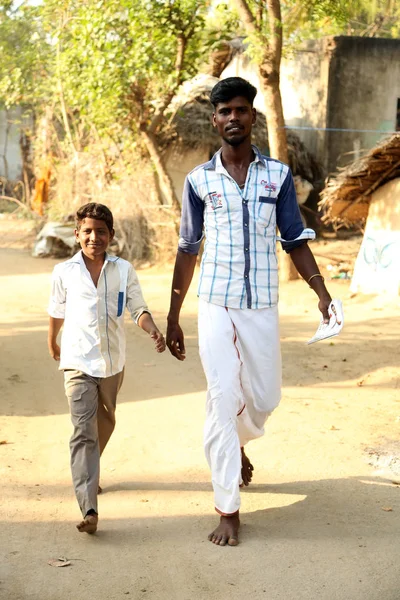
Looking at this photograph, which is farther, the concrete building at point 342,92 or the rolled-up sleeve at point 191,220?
the concrete building at point 342,92

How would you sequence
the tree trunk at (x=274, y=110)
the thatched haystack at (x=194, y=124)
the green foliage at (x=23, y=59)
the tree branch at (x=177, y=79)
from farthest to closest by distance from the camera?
the green foliage at (x=23, y=59) < the thatched haystack at (x=194, y=124) < the tree branch at (x=177, y=79) < the tree trunk at (x=274, y=110)

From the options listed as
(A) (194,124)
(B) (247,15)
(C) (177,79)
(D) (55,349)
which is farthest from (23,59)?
(D) (55,349)

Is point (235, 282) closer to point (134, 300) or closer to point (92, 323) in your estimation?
point (134, 300)

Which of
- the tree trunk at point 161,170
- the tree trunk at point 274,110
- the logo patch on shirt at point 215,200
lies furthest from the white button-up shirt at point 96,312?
the tree trunk at point 161,170

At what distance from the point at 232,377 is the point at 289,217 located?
82 cm

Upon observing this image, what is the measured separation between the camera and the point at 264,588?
333 centimetres

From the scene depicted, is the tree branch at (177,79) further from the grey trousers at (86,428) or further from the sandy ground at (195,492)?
the grey trousers at (86,428)

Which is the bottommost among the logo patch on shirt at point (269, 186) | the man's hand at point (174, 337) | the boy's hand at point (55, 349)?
the boy's hand at point (55, 349)

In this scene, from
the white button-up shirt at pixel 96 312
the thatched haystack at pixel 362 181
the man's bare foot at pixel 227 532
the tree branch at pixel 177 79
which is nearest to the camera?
the man's bare foot at pixel 227 532

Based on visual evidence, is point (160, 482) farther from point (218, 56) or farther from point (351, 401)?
point (218, 56)

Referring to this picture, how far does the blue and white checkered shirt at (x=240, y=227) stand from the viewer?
3861mm

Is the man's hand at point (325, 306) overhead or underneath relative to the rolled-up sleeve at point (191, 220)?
underneath

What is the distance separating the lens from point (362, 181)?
10.7 meters

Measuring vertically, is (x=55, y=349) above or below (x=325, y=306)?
below
